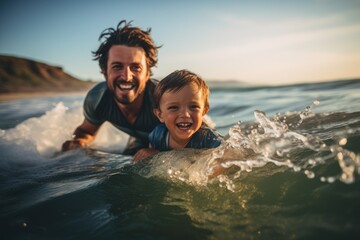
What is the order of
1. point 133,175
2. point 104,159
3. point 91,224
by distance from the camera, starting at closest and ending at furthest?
1. point 91,224
2. point 133,175
3. point 104,159

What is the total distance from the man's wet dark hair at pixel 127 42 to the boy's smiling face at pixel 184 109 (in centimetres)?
164

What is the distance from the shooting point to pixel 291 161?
A: 2.61 meters

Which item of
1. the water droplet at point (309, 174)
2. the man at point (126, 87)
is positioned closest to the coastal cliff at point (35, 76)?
the man at point (126, 87)

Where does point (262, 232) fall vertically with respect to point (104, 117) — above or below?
below

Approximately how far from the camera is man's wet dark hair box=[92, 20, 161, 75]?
432cm

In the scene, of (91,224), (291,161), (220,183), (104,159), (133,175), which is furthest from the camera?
(104,159)

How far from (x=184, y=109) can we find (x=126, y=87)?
1443mm

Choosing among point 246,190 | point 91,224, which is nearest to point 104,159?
point 91,224

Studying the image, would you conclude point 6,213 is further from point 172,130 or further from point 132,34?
point 132,34

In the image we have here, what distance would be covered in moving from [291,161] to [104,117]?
114 inches

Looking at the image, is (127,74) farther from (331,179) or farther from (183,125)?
(331,179)

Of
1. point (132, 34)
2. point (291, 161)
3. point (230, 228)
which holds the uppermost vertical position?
point (132, 34)

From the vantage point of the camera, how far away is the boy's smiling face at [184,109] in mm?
2871

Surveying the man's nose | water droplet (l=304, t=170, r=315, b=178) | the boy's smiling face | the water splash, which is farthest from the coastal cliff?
water droplet (l=304, t=170, r=315, b=178)
